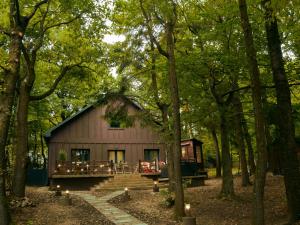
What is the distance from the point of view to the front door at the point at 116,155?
28.1m

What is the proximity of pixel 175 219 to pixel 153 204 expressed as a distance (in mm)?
3534

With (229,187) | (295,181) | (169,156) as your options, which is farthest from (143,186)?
(295,181)

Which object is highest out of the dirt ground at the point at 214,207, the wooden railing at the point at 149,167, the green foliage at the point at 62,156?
the green foliage at the point at 62,156

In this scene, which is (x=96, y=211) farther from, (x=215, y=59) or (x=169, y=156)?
(x=215, y=59)

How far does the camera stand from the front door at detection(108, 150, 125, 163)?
92.1 ft

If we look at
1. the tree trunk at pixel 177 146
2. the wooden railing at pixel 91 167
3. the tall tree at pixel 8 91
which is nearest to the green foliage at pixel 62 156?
the wooden railing at pixel 91 167

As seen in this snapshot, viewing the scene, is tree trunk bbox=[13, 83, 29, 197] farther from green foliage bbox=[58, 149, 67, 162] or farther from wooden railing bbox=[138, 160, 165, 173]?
wooden railing bbox=[138, 160, 165, 173]

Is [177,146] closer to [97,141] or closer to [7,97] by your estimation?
[7,97]

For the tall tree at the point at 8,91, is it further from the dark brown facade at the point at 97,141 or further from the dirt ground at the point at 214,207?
the dark brown facade at the point at 97,141

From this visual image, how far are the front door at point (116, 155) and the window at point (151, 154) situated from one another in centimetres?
212

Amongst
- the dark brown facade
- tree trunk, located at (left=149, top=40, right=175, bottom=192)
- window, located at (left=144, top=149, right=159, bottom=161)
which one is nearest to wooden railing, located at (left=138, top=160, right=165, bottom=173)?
the dark brown facade

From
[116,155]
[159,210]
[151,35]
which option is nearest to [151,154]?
[116,155]

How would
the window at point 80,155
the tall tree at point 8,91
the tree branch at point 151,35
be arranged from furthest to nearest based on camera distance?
the window at point 80,155
the tree branch at point 151,35
the tall tree at point 8,91

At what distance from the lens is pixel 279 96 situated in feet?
32.2
